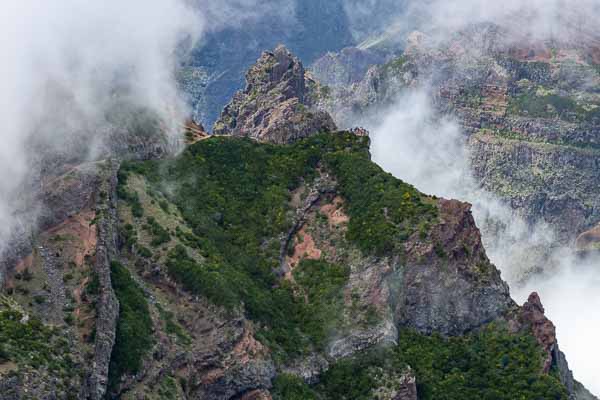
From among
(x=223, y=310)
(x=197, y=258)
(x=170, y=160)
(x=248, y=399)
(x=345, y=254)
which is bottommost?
(x=248, y=399)

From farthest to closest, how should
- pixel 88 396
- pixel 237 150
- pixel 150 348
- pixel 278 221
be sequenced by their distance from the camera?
pixel 237 150
pixel 278 221
pixel 150 348
pixel 88 396

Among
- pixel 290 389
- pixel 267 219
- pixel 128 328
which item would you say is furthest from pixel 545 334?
pixel 128 328

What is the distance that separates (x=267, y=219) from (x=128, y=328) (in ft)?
149

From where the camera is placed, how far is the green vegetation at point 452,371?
507 feet

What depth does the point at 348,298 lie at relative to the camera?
164 m

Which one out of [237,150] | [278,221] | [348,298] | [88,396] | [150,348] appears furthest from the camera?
[237,150]

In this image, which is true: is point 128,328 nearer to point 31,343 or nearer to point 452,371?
point 31,343

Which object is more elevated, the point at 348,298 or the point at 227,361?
the point at 348,298

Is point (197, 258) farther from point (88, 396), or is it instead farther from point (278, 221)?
point (88, 396)

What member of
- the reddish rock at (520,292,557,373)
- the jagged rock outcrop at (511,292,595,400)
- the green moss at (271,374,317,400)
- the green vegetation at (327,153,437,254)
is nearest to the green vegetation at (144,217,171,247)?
the green moss at (271,374,317,400)

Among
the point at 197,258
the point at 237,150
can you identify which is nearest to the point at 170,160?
the point at 237,150

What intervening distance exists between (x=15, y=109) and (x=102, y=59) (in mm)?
32035

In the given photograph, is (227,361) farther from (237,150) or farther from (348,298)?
(237,150)

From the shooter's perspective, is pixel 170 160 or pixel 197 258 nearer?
pixel 197 258
